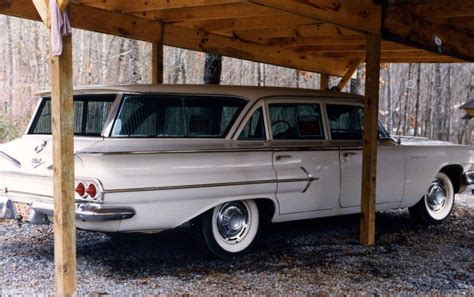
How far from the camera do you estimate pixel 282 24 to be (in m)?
7.57

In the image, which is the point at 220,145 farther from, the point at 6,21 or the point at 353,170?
the point at 6,21

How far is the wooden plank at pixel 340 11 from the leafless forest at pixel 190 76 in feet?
49.0

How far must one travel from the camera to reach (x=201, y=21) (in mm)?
8164

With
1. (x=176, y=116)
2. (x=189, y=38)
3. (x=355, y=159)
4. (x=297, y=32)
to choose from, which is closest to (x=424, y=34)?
(x=297, y=32)

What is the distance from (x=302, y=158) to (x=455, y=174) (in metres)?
3.41

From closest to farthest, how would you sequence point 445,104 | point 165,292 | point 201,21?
1. point 165,292
2. point 201,21
3. point 445,104

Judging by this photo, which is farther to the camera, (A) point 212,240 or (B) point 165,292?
(A) point 212,240

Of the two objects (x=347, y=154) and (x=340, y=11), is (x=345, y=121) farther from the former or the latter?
(x=340, y=11)

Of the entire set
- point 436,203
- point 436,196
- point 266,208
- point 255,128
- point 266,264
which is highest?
point 255,128

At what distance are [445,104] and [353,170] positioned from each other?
2296 centimetres

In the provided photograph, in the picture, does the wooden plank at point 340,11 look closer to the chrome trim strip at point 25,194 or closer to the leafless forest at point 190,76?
the chrome trim strip at point 25,194

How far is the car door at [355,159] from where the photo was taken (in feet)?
22.4

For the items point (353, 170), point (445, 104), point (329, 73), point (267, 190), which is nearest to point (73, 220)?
point (267, 190)

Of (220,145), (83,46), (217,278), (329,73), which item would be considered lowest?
(217,278)
